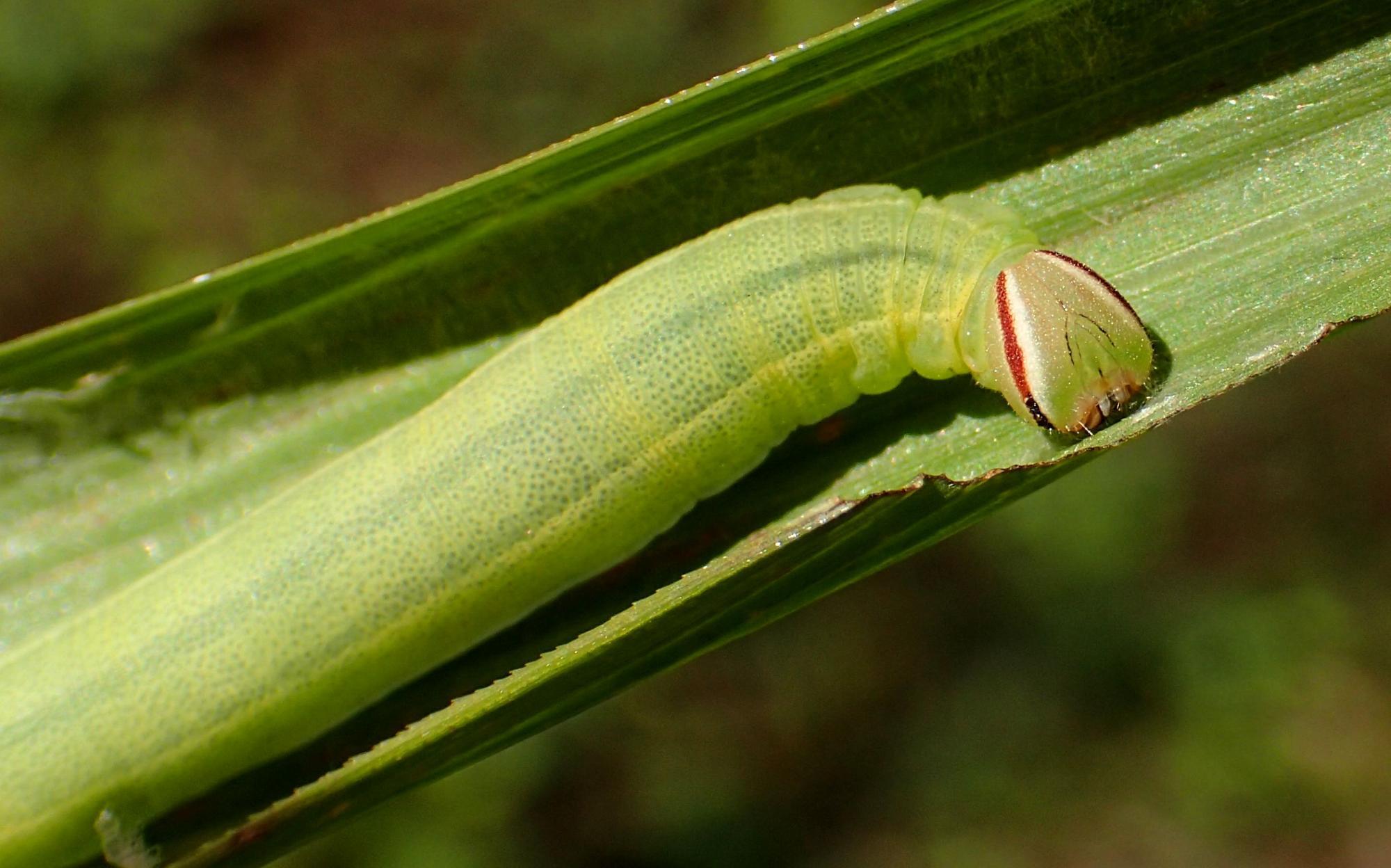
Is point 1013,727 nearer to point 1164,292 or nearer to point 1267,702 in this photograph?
point 1267,702

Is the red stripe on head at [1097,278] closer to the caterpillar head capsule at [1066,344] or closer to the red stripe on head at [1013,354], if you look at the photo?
the caterpillar head capsule at [1066,344]

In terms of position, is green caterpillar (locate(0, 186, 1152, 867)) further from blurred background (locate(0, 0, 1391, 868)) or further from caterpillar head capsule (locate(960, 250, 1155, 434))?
blurred background (locate(0, 0, 1391, 868))

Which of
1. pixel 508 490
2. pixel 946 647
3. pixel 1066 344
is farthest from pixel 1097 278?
pixel 946 647

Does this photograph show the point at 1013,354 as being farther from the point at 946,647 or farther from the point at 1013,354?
the point at 946,647

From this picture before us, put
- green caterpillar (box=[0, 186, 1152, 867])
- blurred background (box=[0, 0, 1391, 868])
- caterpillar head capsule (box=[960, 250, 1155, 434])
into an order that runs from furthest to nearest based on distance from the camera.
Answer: blurred background (box=[0, 0, 1391, 868])
green caterpillar (box=[0, 186, 1152, 867])
caterpillar head capsule (box=[960, 250, 1155, 434])

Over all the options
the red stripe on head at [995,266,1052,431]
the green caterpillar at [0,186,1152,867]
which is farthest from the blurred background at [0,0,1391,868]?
the red stripe on head at [995,266,1052,431]

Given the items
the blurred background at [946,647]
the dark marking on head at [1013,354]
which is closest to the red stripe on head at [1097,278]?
the dark marking on head at [1013,354]
